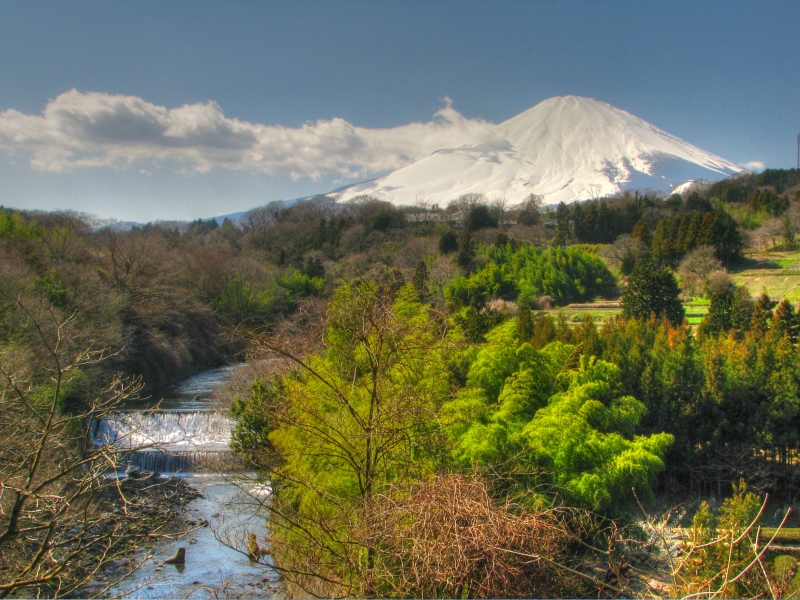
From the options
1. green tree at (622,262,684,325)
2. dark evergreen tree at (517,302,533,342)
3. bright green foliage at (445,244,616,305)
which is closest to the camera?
dark evergreen tree at (517,302,533,342)

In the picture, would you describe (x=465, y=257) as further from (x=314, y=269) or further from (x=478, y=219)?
(x=478, y=219)

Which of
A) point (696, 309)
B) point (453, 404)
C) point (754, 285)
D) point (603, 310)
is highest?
point (453, 404)

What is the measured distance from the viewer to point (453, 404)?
8453 mm

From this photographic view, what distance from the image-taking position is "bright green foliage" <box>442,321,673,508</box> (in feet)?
27.4

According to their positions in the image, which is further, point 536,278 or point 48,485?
point 536,278

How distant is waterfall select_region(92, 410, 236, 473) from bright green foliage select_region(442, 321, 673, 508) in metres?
7.57

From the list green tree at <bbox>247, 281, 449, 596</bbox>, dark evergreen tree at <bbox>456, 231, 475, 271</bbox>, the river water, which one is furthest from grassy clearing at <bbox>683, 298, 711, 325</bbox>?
green tree at <bbox>247, 281, 449, 596</bbox>

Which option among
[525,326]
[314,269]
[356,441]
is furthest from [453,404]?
[314,269]

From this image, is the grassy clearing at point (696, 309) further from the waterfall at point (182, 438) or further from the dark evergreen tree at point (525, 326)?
the waterfall at point (182, 438)

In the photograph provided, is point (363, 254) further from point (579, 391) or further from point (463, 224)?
point (579, 391)

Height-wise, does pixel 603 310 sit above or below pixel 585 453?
below

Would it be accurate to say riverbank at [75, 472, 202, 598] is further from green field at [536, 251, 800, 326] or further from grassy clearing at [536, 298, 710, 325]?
green field at [536, 251, 800, 326]

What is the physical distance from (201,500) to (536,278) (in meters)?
23.4

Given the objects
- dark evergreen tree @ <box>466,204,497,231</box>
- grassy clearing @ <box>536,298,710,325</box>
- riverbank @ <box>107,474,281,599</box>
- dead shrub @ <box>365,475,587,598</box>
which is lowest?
riverbank @ <box>107,474,281,599</box>
